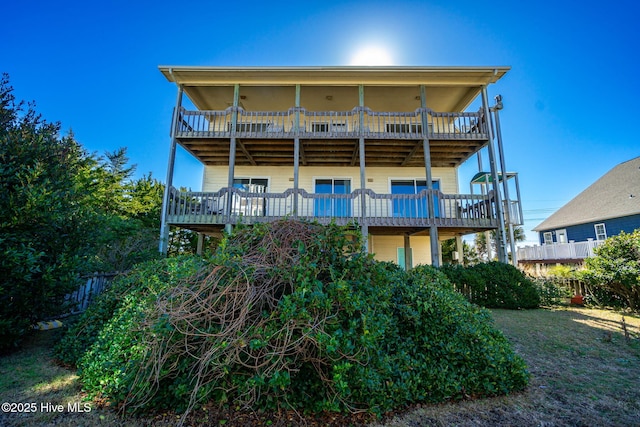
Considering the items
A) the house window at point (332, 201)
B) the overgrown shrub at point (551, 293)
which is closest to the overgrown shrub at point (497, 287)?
the overgrown shrub at point (551, 293)

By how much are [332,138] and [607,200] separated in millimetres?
22638

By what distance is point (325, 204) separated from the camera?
1012cm

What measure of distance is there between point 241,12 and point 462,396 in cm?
1413

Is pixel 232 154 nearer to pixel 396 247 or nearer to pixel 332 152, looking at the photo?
pixel 332 152

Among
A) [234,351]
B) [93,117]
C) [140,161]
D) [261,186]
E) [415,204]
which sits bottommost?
[234,351]

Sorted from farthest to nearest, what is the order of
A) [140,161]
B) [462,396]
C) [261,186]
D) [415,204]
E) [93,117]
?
[140,161]
[93,117]
[261,186]
[415,204]
[462,396]

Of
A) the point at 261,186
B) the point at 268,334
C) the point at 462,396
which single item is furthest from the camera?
the point at 261,186

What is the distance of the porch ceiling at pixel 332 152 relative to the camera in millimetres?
10359

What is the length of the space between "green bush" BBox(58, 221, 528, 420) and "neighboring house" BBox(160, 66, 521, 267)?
6195 mm

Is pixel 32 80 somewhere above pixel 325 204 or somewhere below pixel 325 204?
above

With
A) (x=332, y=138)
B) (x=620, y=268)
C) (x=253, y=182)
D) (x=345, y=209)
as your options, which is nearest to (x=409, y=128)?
(x=332, y=138)

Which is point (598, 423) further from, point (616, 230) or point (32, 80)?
point (616, 230)

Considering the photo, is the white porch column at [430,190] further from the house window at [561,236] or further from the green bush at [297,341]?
the house window at [561,236]

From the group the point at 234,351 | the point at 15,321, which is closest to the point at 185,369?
the point at 234,351
